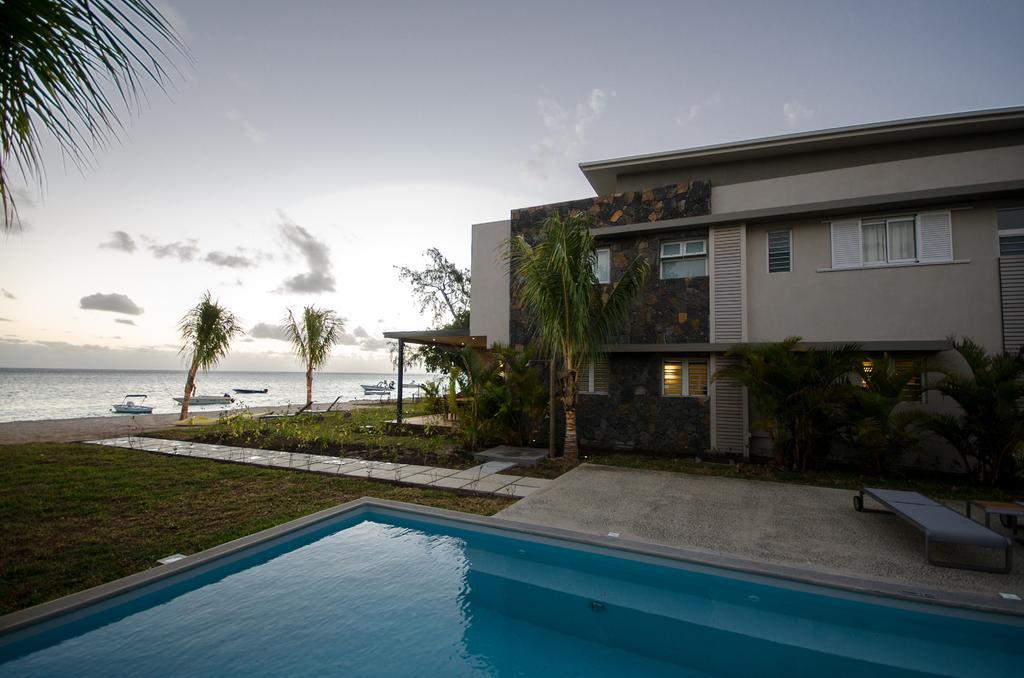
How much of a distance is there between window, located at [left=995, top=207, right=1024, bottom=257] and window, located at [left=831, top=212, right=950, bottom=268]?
0.08 metres

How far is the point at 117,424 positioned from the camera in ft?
46.7

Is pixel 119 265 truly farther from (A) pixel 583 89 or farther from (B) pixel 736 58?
(B) pixel 736 58

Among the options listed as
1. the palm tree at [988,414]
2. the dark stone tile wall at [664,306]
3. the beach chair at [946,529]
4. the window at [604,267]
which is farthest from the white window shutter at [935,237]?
the window at [604,267]

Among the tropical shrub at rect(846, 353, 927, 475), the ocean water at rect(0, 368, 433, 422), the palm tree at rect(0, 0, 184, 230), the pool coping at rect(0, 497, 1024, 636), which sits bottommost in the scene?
the ocean water at rect(0, 368, 433, 422)

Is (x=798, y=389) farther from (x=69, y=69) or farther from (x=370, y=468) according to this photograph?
(x=69, y=69)

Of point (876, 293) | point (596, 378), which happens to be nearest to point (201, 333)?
point (596, 378)

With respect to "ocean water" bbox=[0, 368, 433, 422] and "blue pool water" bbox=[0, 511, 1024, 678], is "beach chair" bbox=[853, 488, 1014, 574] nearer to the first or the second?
"blue pool water" bbox=[0, 511, 1024, 678]

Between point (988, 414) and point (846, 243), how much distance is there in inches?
154

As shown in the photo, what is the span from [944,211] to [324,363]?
22276 mm

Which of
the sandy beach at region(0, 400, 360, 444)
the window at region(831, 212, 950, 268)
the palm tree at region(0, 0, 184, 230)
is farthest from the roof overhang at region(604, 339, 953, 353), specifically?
the sandy beach at region(0, 400, 360, 444)

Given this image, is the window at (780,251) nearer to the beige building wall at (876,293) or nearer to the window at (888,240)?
the beige building wall at (876,293)

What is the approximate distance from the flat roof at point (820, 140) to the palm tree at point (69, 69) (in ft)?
36.6

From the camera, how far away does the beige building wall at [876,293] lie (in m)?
8.37

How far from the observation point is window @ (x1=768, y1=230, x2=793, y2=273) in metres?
9.76
